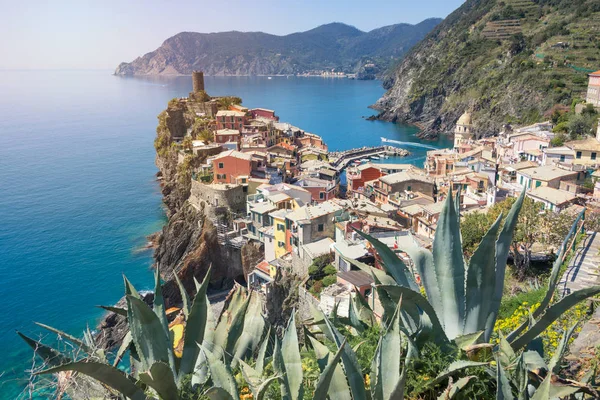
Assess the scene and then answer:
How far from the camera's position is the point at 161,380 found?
3.11 metres

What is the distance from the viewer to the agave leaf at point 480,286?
3.36 metres

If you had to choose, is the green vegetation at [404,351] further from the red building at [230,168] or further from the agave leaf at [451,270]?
the red building at [230,168]

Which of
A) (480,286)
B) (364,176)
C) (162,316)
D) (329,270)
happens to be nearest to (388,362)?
(480,286)

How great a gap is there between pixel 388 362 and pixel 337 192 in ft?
86.7

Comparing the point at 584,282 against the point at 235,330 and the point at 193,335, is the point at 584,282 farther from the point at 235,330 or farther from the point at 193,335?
the point at 193,335

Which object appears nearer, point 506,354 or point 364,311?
point 506,354

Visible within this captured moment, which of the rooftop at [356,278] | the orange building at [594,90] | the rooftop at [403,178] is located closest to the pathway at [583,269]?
the rooftop at [356,278]

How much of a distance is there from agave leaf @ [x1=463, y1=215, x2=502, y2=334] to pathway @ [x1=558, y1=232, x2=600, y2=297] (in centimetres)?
440

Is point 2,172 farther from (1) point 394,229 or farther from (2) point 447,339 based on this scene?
(2) point 447,339

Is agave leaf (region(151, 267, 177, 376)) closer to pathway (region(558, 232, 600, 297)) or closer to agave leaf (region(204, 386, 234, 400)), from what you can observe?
agave leaf (region(204, 386, 234, 400))

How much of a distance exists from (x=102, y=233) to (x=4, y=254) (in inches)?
239

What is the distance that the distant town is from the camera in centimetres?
1759

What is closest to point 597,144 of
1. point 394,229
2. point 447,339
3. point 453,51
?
point 394,229

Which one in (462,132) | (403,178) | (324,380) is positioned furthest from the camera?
(462,132)
